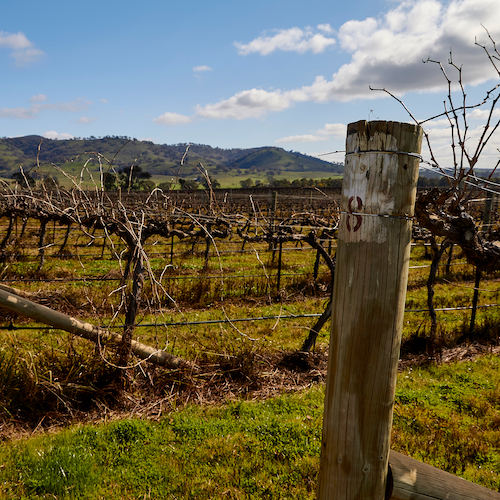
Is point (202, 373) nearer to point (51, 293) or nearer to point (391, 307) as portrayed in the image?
point (391, 307)

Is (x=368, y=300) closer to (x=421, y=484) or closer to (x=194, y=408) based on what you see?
(x=421, y=484)

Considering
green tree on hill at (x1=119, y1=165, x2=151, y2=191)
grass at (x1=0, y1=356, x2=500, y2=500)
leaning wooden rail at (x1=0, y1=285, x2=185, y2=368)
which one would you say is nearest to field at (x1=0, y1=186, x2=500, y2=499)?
grass at (x1=0, y1=356, x2=500, y2=500)

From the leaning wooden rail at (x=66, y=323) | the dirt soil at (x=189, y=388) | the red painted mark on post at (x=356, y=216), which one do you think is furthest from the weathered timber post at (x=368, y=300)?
the dirt soil at (x=189, y=388)

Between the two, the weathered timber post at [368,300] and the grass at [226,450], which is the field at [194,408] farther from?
the weathered timber post at [368,300]

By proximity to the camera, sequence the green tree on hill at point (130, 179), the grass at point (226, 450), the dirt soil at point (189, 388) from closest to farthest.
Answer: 1. the grass at point (226, 450)
2. the dirt soil at point (189, 388)
3. the green tree on hill at point (130, 179)

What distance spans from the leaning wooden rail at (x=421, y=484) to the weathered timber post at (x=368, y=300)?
0.06 m

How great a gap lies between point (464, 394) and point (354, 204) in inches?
195

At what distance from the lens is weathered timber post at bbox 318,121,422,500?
3.92ft

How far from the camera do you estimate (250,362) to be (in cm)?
516

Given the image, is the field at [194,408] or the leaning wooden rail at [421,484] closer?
the leaning wooden rail at [421,484]

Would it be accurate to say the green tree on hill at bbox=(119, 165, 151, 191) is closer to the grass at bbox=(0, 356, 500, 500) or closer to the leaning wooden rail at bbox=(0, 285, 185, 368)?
the leaning wooden rail at bbox=(0, 285, 185, 368)

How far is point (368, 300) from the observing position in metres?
1.23

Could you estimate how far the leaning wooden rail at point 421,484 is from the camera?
1.34m

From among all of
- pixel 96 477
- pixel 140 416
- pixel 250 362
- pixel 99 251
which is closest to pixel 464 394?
pixel 250 362
